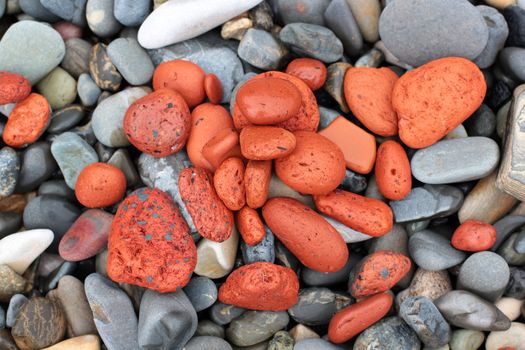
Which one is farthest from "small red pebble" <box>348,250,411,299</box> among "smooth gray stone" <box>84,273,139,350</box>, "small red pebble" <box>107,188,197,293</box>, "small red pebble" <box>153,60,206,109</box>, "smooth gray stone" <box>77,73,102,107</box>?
"smooth gray stone" <box>77,73,102,107</box>

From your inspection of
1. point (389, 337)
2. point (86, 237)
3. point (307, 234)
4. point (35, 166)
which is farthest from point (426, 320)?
point (35, 166)

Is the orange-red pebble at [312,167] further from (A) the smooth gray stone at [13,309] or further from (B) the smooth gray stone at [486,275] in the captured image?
(A) the smooth gray stone at [13,309]

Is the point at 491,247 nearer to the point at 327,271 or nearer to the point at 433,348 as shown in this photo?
the point at 433,348

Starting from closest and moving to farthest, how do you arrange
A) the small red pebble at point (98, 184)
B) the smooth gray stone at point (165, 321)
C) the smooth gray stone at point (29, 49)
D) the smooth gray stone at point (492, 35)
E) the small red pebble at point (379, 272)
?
the smooth gray stone at point (165, 321) → the small red pebble at point (379, 272) → the small red pebble at point (98, 184) → the smooth gray stone at point (492, 35) → the smooth gray stone at point (29, 49)

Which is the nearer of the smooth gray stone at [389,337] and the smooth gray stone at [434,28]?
the smooth gray stone at [389,337]

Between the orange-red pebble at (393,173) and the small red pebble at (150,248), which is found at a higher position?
the orange-red pebble at (393,173)

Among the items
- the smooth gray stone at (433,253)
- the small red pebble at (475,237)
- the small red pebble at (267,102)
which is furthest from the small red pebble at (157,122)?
the small red pebble at (475,237)

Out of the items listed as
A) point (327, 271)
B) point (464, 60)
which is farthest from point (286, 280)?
point (464, 60)
